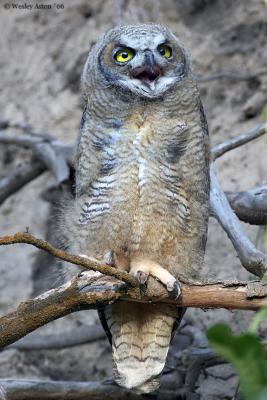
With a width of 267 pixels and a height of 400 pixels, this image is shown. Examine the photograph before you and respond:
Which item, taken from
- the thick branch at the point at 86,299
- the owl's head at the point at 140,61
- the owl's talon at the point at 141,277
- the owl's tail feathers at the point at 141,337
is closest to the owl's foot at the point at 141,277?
the owl's talon at the point at 141,277

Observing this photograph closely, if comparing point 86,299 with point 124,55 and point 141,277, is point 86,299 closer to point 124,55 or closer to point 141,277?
point 141,277

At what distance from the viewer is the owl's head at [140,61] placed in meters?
3.13

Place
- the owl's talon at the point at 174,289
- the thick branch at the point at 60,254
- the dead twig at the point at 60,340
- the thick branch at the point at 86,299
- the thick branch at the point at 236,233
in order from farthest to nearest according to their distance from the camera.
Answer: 1. the dead twig at the point at 60,340
2. the thick branch at the point at 236,233
3. the owl's talon at the point at 174,289
4. the thick branch at the point at 86,299
5. the thick branch at the point at 60,254

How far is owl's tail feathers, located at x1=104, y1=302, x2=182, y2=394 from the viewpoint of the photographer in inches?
119

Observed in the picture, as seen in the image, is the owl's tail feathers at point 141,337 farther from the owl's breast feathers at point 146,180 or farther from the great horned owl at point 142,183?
the owl's breast feathers at point 146,180

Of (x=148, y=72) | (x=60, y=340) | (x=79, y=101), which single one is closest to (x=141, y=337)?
(x=60, y=340)

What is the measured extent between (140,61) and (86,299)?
52.3 inches

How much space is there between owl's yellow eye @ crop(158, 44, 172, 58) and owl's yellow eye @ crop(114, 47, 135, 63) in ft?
0.44

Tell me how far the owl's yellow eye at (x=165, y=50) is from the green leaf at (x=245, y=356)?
259 centimetres

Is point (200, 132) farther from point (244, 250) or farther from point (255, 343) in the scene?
point (255, 343)

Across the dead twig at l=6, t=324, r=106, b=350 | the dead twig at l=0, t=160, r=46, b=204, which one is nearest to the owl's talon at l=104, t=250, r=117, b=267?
the dead twig at l=6, t=324, r=106, b=350

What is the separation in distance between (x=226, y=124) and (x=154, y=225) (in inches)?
76.7

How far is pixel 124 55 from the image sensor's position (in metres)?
3.26

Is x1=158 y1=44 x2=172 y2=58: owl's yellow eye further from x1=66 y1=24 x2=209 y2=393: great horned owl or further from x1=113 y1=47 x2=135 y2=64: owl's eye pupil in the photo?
x1=113 y1=47 x2=135 y2=64: owl's eye pupil
